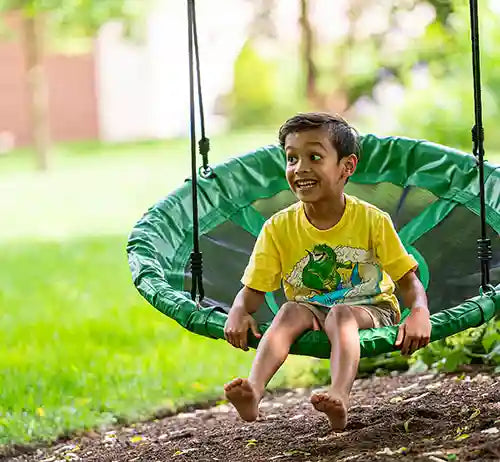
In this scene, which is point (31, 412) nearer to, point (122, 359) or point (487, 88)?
point (122, 359)

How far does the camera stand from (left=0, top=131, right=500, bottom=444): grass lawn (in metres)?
3.72

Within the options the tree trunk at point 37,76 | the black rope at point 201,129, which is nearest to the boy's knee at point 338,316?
the black rope at point 201,129

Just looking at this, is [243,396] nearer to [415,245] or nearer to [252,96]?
[415,245]

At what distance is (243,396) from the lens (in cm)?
230

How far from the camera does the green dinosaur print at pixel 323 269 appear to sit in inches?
104

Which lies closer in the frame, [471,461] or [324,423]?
[471,461]

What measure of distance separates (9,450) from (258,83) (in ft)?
34.6

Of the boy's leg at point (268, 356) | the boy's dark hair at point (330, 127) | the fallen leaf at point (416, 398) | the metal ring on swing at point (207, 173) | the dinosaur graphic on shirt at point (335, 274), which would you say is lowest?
the fallen leaf at point (416, 398)

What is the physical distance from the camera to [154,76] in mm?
13086

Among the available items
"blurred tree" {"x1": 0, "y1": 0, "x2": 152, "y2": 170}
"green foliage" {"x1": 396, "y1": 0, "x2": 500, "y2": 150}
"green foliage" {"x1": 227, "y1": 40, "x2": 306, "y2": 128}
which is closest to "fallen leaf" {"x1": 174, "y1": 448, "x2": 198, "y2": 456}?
"green foliage" {"x1": 396, "y1": 0, "x2": 500, "y2": 150}

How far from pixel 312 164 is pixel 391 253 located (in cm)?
30

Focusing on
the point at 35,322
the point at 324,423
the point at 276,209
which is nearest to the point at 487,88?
the point at 35,322

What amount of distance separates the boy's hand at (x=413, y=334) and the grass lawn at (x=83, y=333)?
1.49 m

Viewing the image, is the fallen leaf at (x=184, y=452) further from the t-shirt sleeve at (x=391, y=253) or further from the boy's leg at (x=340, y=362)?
the t-shirt sleeve at (x=391, y=253)
